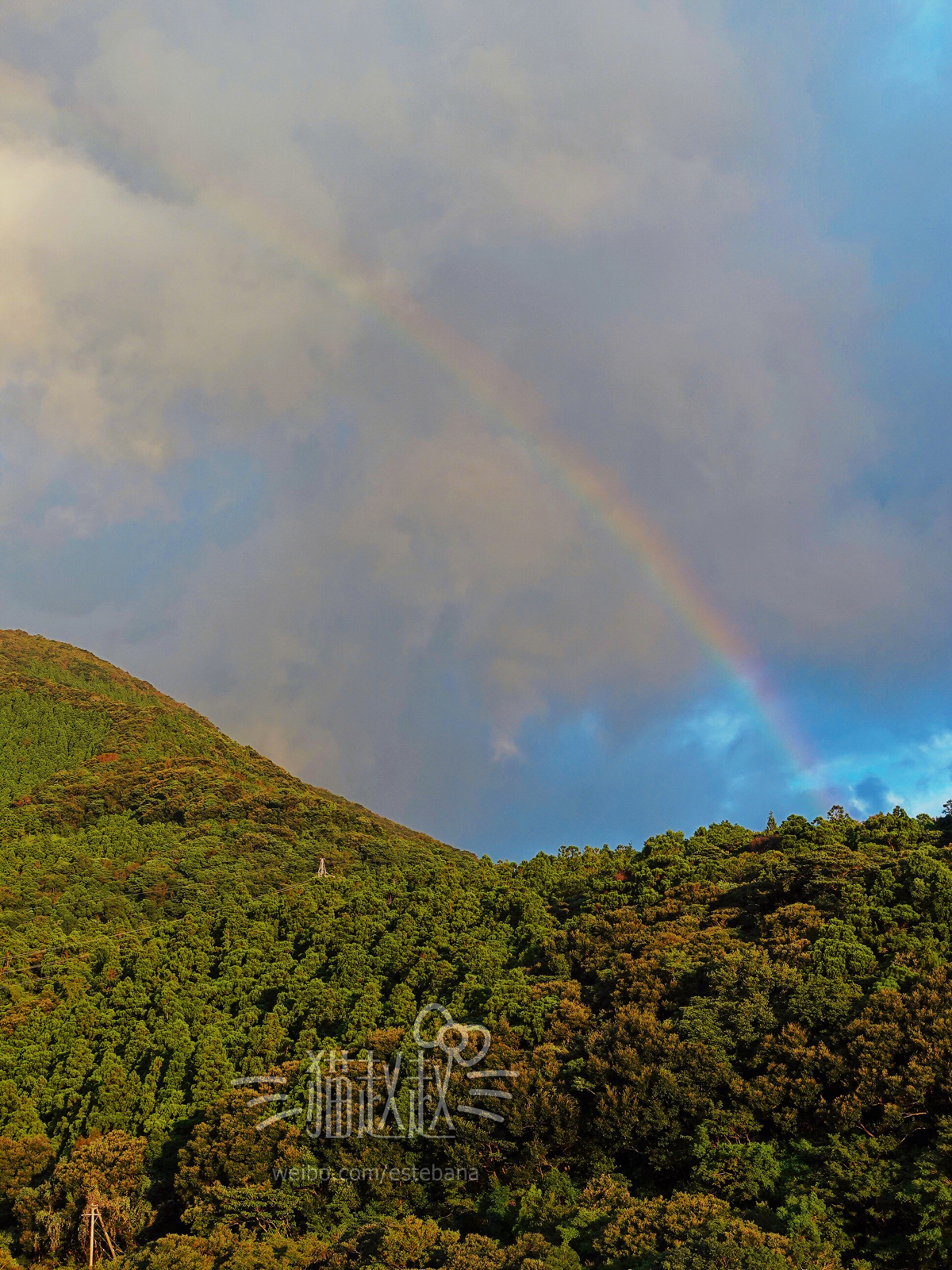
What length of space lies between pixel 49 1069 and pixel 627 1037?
121 ft

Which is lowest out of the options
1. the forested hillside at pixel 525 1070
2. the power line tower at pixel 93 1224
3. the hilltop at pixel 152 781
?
the power line tower at pixel 93 1224

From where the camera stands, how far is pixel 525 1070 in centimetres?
4119

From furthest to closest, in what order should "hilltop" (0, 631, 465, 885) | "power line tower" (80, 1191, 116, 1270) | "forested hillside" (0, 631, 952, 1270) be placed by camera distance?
1. "hilltop" (0, 631, 465, 885)
2. "power line tower" (80, 1191, 116, 1270)
3. "forested hillside" (0, 631, 952, 1270)

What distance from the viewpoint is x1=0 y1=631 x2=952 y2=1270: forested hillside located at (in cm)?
3177

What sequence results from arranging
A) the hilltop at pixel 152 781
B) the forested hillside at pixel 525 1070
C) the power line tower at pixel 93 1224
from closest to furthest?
1. the forested hillside at pixel 525 1070
2. the power line tower at pixel 93 1224
3. the hilltop at pixel 152 781

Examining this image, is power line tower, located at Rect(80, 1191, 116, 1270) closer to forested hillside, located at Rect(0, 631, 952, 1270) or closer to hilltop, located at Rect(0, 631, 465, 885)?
forested hillside, located at Rect(0, 631, 952, 1270)

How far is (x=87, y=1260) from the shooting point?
38312mm

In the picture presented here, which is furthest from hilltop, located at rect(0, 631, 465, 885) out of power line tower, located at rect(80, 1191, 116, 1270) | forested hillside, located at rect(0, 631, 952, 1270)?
power line tower, located at rect(80, 1191, 116, 1270)

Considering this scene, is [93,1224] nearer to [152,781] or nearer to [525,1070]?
[525,1070]

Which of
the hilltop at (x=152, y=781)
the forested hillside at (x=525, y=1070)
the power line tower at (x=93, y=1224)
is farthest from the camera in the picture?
the hilltop at (x=152, y=781)

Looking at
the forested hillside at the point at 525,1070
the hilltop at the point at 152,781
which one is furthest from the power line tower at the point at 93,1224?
the hilltop at the point at 152,781

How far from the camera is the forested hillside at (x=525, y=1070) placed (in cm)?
3177

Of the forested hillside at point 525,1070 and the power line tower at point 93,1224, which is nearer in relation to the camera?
the forested hillside at point 525,1070

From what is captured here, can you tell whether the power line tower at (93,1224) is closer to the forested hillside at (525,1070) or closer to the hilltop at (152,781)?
the forested hillside at (525,1070)
